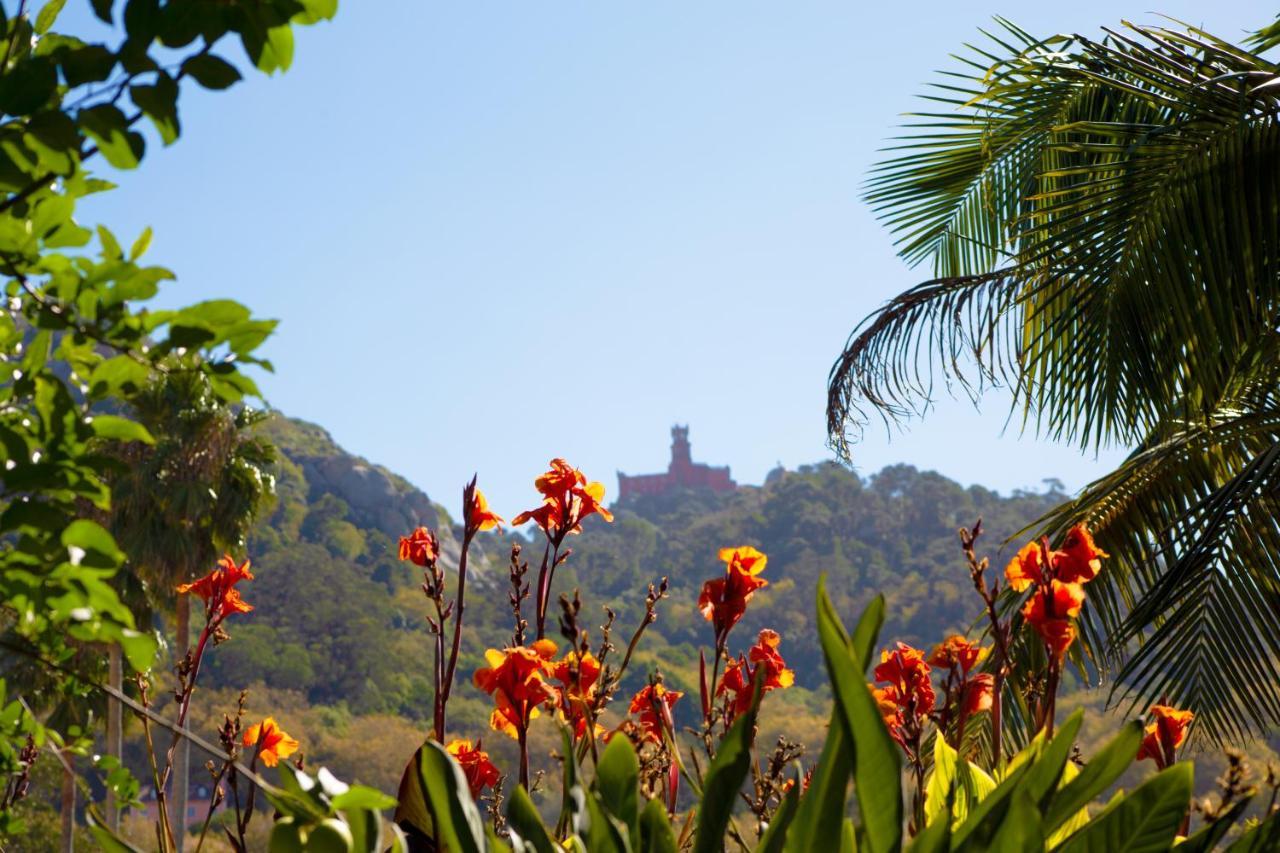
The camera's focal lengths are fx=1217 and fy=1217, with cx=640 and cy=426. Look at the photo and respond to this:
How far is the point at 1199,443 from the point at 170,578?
12.4 metres

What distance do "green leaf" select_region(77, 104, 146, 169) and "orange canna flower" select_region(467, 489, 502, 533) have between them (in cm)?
120

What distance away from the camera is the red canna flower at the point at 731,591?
1.75m

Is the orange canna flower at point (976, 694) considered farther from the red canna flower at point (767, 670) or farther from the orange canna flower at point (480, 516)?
the orange canna flower at point (480, 516)

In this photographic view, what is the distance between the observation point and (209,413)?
14195 mm

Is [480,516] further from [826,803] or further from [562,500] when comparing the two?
[826,803]

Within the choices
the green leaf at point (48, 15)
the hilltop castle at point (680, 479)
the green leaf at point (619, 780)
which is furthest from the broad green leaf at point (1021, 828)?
the hilltop castle at point (680, 479)

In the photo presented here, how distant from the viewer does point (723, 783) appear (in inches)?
48.3

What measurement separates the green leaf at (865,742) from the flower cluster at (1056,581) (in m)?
0.38

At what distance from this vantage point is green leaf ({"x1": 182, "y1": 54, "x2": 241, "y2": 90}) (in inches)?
32.8

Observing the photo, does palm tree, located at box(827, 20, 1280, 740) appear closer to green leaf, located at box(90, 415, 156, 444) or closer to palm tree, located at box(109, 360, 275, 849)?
green leaf, located at box(90, 415, 156, 444)

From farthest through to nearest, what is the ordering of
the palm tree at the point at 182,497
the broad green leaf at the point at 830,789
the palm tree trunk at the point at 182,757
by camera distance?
the palm tree at the point at 182,497 → the palm tree trunk at the point at 182,757 → the broad green leaf at the point at 830,789

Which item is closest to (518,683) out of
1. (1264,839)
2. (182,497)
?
(1264,839)

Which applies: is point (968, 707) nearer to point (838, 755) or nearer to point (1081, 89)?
point (838, 755)

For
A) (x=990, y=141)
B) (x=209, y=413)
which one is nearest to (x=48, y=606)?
(x=990, y=141)
